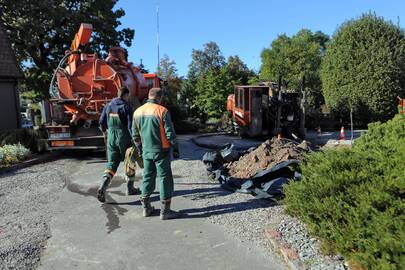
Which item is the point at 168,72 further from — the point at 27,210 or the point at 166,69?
the point at 27,210

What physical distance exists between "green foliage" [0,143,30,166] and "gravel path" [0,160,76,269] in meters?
0.59

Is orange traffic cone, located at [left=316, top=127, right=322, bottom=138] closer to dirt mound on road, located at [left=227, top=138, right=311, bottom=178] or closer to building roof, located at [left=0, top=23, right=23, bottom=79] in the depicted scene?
dirt mound on road, located at [left=227, top=138, right=311, bottom=178]

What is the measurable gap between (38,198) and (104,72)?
14.9 ft

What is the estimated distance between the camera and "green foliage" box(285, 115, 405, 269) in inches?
128

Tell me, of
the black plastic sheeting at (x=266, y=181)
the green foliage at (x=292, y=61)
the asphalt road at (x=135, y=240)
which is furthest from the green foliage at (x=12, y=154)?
the green foliage at (x=292, y=61)

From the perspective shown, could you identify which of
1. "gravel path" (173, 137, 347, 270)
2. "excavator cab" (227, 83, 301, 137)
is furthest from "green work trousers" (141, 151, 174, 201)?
"excavator cab" (227, 83, 301, 137)

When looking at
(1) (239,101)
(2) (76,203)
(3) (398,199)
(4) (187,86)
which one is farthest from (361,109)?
(3) (398,199)

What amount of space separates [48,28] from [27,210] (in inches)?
591

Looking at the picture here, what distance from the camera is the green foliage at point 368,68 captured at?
20.7 m

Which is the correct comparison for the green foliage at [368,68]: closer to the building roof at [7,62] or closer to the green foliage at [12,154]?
the building roof at [7,62]

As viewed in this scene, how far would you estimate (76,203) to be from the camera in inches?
270

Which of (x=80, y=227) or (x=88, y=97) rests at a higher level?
(x=88, y=97)

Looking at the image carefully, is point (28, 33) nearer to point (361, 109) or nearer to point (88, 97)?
point (88, 97)

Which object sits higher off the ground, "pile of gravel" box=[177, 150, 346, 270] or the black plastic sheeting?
the black plastic sheeting
